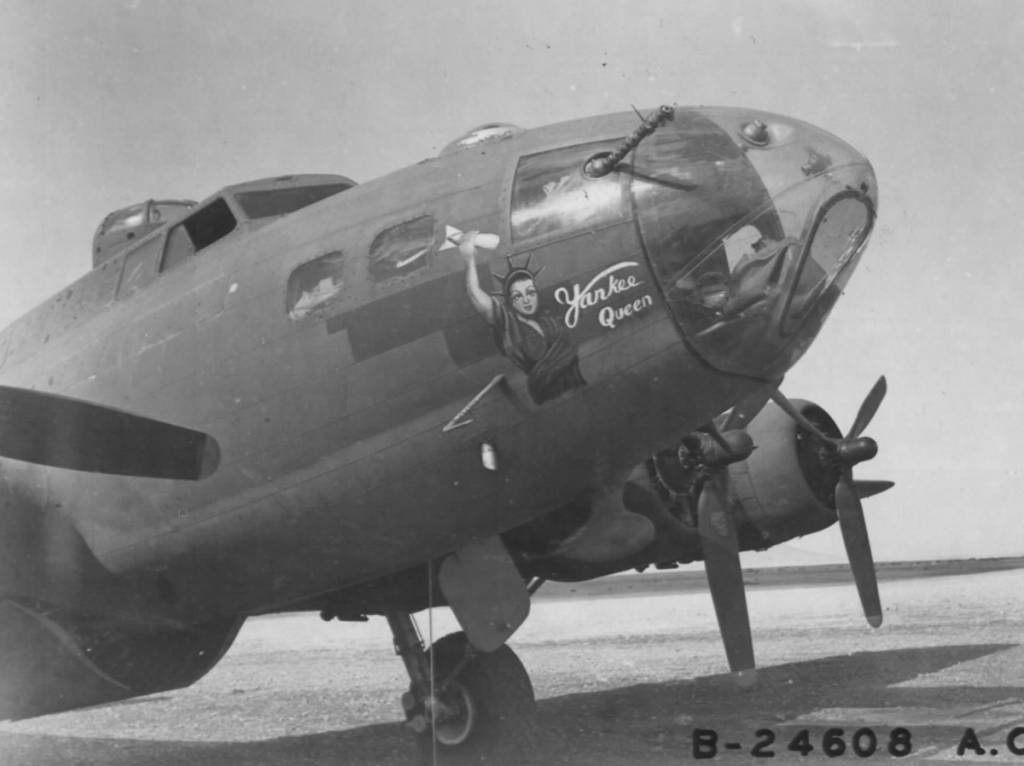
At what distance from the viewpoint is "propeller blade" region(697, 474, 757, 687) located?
1134 cm

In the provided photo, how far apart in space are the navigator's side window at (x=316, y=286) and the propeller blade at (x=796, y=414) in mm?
6341

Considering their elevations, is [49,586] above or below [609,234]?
below

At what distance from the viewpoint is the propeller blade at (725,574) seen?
1134 centimetres

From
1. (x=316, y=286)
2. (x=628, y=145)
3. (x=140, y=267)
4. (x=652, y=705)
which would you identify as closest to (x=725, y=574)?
(x=652, y=705)

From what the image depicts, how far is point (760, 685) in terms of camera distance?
15.8 m

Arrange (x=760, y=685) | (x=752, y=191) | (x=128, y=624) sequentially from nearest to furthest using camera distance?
1. (x=752, y=191)
2. (x=128, y=624)
3. (x=760, y=685)

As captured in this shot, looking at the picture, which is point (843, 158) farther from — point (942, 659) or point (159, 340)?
point (942, 659)

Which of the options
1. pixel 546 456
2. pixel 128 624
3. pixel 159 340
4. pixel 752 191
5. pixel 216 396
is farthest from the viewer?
pixel 128 624

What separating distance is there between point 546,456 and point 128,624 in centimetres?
399

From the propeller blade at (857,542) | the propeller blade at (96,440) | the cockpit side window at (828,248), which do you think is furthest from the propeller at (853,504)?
the propeller blade at (96,440)

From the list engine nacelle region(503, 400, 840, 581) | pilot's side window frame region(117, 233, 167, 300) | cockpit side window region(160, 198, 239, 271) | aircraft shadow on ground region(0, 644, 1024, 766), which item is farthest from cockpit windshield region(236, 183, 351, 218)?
aircraft shadow on ground region(0, 644, 1024, 766)

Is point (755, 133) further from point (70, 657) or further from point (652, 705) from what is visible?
point (652, 705)

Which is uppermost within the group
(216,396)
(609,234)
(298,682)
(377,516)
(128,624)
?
(609,234)

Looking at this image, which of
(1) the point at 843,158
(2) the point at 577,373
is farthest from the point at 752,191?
(2) the point at 577,373
